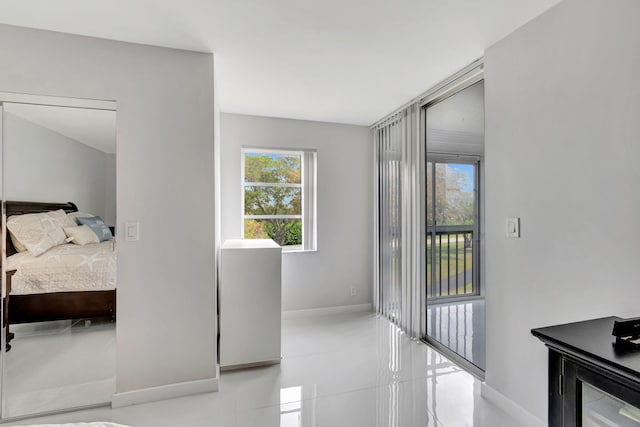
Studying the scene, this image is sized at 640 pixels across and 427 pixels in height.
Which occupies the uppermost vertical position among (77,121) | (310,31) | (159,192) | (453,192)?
(310,31)

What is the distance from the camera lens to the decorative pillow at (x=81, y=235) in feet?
6.55

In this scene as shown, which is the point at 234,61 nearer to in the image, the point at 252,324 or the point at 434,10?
the point at 434,10

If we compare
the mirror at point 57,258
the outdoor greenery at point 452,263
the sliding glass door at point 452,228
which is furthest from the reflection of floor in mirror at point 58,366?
the outdoor greenery at point 452,263

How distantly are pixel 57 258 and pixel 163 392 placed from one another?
1.12 metres

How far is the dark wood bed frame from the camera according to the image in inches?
75.4

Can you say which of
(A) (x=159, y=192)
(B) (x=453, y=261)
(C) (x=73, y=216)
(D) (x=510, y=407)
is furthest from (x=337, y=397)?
(B) (x=453, y=261)

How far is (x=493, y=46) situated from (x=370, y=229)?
8.11ft

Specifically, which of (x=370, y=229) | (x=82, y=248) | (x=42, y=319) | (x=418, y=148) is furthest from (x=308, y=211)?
(x=42, y=319)

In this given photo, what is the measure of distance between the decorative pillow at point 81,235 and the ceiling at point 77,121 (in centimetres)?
53

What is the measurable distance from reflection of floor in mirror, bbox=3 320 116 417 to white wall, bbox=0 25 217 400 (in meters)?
0.11

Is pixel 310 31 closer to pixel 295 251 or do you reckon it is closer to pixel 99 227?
pixel 99 227

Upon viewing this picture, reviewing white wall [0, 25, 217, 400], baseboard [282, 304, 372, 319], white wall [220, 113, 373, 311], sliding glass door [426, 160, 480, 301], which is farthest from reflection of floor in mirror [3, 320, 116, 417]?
sliding glass door [426, 160, 480, 301]

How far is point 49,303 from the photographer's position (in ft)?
6.47

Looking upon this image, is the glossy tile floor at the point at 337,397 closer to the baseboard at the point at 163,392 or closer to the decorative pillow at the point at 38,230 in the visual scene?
the baseboard at the point at 163,392
